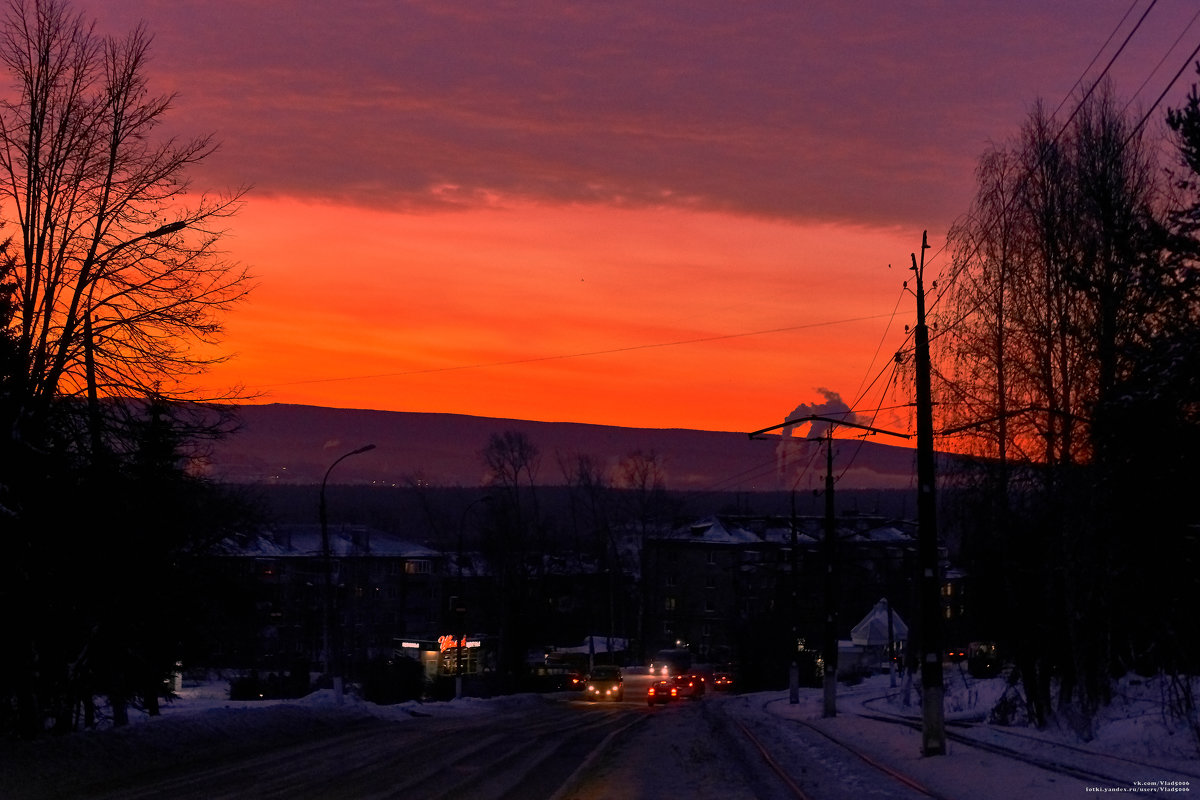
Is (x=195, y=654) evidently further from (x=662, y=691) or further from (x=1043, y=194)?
(x=662, y=691)

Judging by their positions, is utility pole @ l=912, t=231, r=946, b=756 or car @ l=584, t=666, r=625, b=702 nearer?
utility pole @ l=912, t=231, r=946, b=756

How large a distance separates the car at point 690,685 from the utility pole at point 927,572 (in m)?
44.7

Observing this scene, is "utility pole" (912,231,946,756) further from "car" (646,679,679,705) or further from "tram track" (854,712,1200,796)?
"car" (646,679,679,705)

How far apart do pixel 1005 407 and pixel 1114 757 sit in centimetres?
1182

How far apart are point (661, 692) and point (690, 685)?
872cm

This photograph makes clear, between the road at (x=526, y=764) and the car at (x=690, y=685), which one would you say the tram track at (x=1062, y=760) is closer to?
the road at (x=526, y=764)

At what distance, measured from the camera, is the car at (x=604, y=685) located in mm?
64062

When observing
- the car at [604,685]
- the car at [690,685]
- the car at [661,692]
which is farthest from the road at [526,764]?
the car at [690,685]

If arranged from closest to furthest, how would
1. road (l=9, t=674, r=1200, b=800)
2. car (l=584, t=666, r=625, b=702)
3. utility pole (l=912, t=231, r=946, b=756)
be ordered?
road (l=9, t=674, r=1200, b=800) < utility pole (l=912, t=231, r=946, b=756) < car (l=584, t=666, r=625, b=702)

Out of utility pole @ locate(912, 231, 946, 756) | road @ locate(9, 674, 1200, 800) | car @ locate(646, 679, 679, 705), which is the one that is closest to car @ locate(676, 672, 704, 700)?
car @ locate(646, 679, 679, 705)

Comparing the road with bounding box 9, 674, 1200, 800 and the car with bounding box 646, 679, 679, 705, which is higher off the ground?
the road with bounding box 9, 674, 1200, 800

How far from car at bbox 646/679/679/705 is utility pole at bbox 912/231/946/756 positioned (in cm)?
3651

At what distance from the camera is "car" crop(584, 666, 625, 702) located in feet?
210

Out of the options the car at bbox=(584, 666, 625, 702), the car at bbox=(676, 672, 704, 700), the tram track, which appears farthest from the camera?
the car at bbox=(676, 672, 704, 700)
